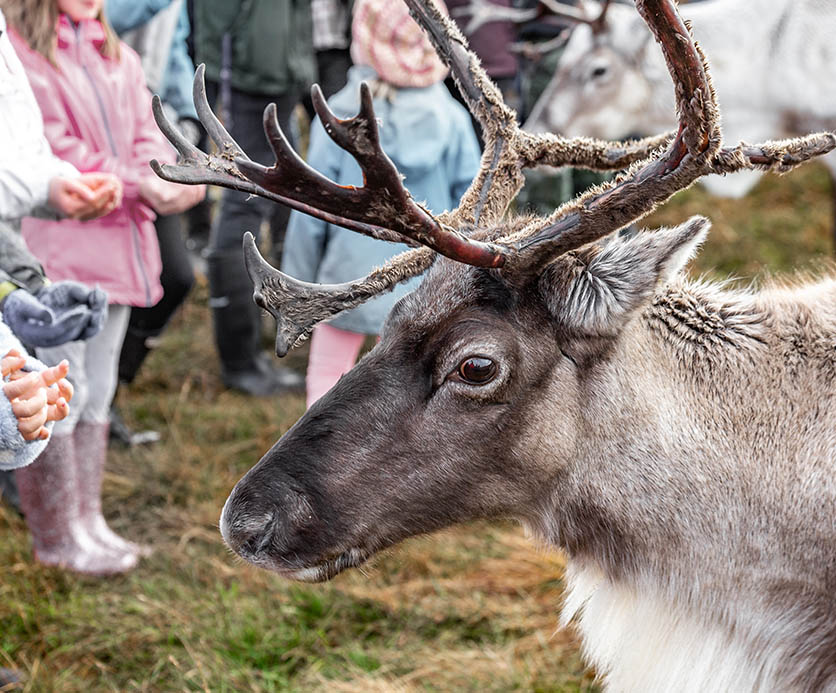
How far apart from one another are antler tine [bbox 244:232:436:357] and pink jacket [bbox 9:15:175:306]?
125 centimetres

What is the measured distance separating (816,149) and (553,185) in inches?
135

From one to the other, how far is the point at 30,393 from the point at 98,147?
1.59 m

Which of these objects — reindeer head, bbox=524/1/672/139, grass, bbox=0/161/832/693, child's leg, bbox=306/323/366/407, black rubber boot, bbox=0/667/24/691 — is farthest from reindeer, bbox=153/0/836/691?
reindeer head, bbox=524/1/672/139

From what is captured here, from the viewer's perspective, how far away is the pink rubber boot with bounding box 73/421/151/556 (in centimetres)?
362

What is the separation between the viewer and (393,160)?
12.6 ft

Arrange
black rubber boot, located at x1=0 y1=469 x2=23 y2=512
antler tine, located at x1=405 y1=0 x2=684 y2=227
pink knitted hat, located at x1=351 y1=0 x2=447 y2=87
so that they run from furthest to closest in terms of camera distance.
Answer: black rubber boot, located at x1=0 y1=469 x2=23 y2=512 → pink knitted hat, located at x1=351 y1=0 x2=447 y2=87 → antler tine, located at x1=405 y1=0 x2=684 y2=227

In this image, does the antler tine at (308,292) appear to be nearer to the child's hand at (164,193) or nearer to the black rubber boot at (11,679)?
the child's hand at (164,193)

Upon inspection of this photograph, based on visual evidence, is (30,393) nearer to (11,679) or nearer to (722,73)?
(11,679)

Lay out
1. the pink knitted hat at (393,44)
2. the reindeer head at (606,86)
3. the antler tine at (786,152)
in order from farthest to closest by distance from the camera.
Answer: the reindeer head at (606,86), the pink knitted hat at (393,44), the antler tine at (786,152)

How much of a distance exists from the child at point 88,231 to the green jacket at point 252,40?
3.95ft

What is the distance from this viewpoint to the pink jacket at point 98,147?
3.31 m

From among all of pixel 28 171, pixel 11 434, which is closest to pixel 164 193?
pixel 28 171

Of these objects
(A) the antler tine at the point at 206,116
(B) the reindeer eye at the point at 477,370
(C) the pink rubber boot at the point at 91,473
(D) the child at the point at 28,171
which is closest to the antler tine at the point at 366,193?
(B) the reindeer eye at the point at 477,370

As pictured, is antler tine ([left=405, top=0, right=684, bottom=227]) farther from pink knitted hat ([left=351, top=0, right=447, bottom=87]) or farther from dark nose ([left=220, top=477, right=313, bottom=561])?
pink knitted hat ([left=351, top=0, right=447, bottom=87])
